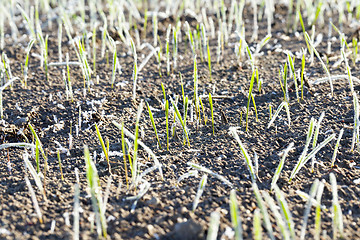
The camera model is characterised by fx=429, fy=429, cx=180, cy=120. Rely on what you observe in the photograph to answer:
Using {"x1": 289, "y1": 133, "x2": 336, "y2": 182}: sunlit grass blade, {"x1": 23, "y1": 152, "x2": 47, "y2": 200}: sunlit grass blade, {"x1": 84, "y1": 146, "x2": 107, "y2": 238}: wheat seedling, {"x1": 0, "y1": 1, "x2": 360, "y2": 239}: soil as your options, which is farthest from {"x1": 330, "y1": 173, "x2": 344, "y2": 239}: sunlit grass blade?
{"x1": 23, "y1": 152, "x2": 47, "y2": 200}: sunlit grass blade

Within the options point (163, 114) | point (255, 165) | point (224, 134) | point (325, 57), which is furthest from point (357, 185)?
point (325, 57)

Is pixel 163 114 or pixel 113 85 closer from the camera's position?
pixel 163 114

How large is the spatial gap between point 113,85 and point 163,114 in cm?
41

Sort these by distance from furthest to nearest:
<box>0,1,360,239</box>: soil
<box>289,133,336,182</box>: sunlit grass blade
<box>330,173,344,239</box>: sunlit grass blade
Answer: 1. <box>289,133,336,182</box>: sunlit grass blade
2. <box>0,1,360,239</box>: soil
3. <box>330,173,344,239</box>: sunlit grass blade

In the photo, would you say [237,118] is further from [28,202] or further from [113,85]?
[28,202]

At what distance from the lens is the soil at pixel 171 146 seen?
4.49 feet

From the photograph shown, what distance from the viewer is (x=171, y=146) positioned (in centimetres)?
180

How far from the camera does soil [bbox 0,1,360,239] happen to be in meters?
1.37

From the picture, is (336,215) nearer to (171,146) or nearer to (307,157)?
(307,157)

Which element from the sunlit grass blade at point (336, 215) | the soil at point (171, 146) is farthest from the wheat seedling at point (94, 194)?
the sunlit grass blade at point (336, 215)

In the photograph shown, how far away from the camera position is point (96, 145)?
181 centimetres

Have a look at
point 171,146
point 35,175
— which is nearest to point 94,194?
point 35,175

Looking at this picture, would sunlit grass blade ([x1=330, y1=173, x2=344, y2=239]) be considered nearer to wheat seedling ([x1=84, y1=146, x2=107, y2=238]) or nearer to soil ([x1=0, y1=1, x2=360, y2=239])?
soil ([x1=0, y1=1, x2=360, y2=239])

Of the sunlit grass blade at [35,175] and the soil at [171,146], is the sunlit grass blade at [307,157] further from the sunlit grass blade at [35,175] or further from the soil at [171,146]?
the sunlit grass blade at [35,175]
